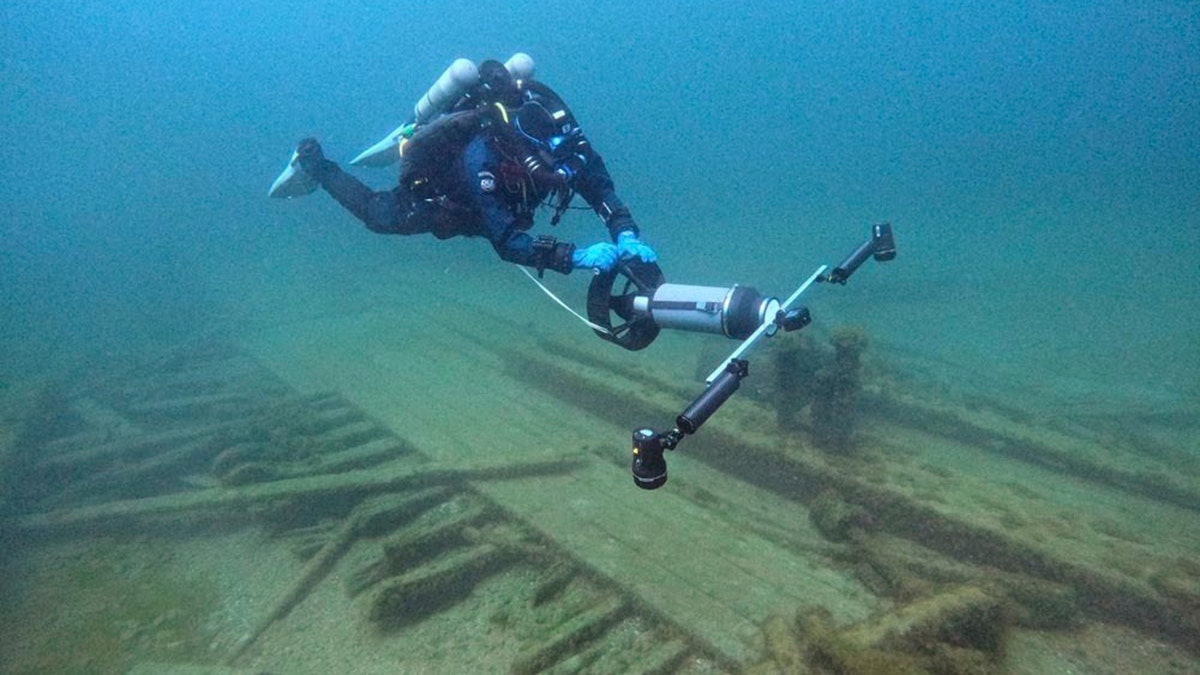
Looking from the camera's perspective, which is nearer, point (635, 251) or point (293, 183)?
point (635, 251)

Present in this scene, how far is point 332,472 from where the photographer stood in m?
6.96

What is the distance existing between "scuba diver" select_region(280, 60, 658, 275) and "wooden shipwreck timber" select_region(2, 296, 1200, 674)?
2.46m

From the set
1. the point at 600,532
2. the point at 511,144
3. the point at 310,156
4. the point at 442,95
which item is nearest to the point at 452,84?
the point at 442,95

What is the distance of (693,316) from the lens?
13.4ft

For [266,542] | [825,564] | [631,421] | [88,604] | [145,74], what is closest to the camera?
[825,564]

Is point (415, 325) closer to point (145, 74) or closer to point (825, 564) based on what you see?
point (825, 564)

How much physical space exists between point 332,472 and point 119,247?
44062mm

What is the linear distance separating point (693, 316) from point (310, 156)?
657 centimetres

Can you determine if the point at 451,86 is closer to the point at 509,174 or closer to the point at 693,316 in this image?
the point at 509,174

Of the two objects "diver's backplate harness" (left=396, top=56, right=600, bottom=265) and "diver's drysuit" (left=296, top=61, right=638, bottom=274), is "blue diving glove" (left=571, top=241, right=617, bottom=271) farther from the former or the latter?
"diver's backplate harness" (left=396, top=56, right=600, bottom=265)

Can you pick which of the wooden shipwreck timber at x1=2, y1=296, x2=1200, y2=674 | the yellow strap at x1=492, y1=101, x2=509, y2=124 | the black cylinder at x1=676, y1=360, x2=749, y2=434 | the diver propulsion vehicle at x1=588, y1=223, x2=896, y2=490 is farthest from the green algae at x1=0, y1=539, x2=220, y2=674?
the yellow strap at x1=492, y1=101, x2=509, y2=124

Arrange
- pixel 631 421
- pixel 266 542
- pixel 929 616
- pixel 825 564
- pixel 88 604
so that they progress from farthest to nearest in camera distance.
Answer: pixel 631 421 → pixel 266 542 → pixel 88 604 → pixel 825 564 → pixel 929 616

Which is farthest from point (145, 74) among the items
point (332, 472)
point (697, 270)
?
point (332, 472)

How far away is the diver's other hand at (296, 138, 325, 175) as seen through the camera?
812 centimetres
